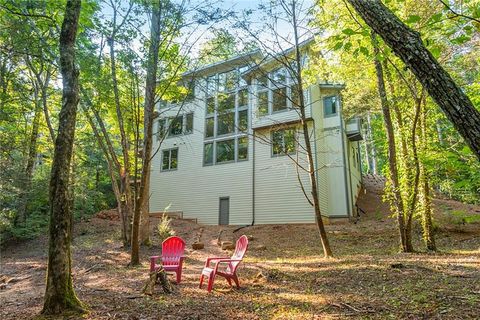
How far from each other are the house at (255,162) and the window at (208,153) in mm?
54

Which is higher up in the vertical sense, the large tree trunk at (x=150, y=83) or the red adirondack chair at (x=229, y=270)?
the large tree trunk at (x=150, y=83)

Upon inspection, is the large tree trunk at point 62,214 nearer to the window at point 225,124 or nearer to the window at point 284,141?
the window at point 284,141

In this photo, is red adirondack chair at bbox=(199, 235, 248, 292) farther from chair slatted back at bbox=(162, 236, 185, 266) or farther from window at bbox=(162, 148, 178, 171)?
window at bbox=(162, 148, 178, 171)

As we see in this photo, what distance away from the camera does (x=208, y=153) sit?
17.1 m

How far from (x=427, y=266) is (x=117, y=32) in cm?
889

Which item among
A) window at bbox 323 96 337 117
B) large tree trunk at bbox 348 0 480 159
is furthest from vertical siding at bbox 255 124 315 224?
large tree trunk at bbox 348 0 480 159

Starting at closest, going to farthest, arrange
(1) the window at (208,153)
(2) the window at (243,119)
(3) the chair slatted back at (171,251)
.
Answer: (3) the chair slatted back at (171,251) < (2) the window at (243,119) < (1) the window at (208,153)

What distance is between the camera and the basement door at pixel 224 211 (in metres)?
→ 15.8

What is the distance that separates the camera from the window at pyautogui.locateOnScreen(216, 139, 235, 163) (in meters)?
16.4

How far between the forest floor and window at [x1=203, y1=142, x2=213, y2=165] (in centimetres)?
695

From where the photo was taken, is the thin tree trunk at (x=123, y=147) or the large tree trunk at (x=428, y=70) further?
the thin tree trunk at (x=123, y=147)

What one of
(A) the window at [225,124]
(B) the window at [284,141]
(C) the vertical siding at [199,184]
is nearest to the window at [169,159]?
(C) the vertical siding at [199,184]

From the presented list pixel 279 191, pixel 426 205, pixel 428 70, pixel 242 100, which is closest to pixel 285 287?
pixel 428 70

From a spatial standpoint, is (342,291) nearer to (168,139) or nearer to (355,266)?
(355,266)
